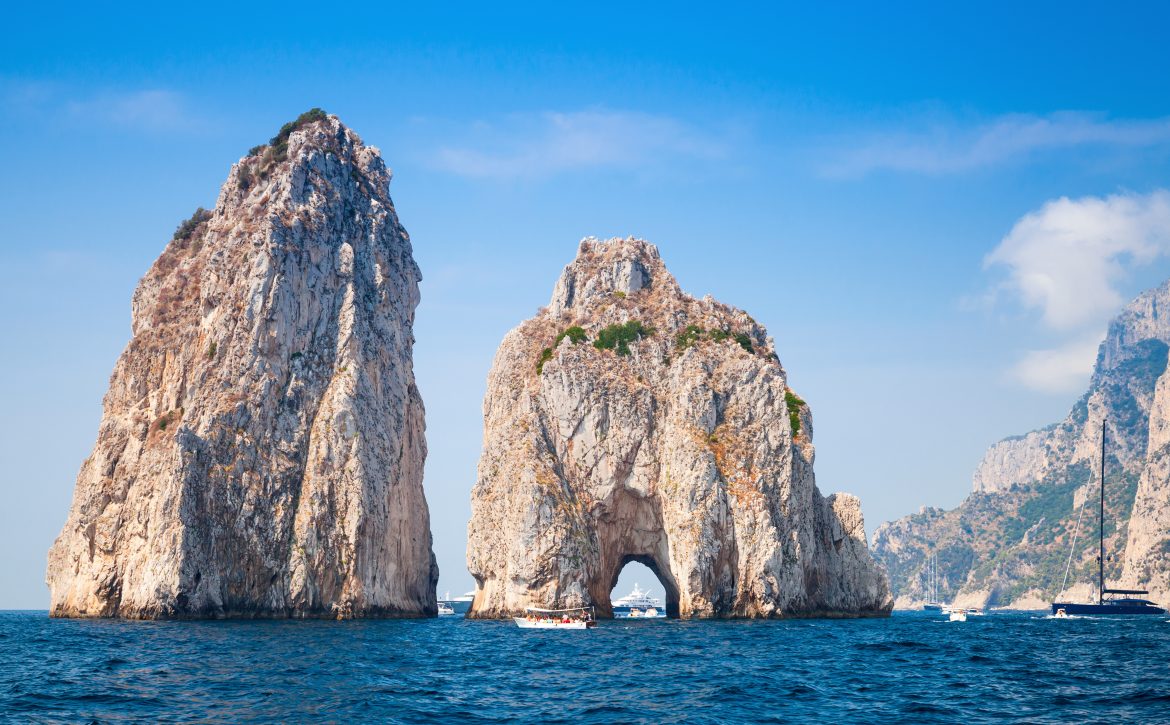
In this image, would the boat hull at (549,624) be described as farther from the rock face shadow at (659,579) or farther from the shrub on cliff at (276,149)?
the shrub on cliff at (276,149)

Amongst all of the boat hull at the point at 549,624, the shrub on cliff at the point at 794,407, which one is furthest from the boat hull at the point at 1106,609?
the boat hull at the point at 549,624

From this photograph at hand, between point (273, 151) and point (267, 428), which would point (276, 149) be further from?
point (267, 428)

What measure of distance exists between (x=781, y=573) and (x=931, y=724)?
69680mm

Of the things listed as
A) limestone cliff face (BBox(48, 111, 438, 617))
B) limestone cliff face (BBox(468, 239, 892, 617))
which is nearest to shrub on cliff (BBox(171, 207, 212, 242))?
limestone cliff face (BBox(48, 111, 438, 617))

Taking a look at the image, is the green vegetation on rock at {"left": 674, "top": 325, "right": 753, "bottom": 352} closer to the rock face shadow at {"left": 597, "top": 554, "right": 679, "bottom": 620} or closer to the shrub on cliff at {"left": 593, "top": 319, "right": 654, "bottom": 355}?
the shrub on cliff at {"left": 593, "top": 319, "right": 654, "bottom": 355}

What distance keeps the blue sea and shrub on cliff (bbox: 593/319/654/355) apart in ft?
138

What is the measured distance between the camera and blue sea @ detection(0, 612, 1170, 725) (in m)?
41.4

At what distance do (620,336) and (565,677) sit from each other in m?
69.0

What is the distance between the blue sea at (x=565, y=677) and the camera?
136 ft

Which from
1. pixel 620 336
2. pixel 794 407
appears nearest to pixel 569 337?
pixel 620 336

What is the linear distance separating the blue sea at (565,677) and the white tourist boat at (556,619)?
10.7 m

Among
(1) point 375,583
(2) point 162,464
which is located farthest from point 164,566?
(1) point 375,583

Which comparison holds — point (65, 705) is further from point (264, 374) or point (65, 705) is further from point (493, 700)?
point (264, 374)

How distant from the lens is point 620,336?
397 ft
